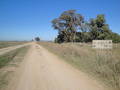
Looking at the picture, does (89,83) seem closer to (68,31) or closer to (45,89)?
(45,89)

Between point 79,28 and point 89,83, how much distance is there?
132 feet

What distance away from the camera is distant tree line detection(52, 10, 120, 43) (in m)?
41.9

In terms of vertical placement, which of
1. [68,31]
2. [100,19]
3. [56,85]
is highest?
[100,19]

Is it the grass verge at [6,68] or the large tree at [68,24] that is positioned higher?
the large tree at [68,24]

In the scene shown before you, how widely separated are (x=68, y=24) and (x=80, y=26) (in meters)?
4.58

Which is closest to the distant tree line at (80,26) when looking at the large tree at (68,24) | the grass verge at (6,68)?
the large tree at (68,24)

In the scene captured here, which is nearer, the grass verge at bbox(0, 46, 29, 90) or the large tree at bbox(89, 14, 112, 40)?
the grass verge at bbox(0, 46, 29, 90)

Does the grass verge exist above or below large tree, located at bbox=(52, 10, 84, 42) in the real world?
below

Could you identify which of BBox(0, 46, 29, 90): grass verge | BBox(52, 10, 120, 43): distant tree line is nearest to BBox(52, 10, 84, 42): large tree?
BBox(52, 10, 120, 43): distant tree line

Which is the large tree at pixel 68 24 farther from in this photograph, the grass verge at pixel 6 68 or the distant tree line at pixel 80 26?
the grass verge at pixel 6 68

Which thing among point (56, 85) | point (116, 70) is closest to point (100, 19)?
point (116, 70)

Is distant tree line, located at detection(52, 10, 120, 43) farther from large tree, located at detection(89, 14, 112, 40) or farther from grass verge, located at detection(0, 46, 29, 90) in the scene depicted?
grass verge, located at detection(0, 46, 29, 90)

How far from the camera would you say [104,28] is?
1626 inches

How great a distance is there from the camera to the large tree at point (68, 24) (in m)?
42.5
